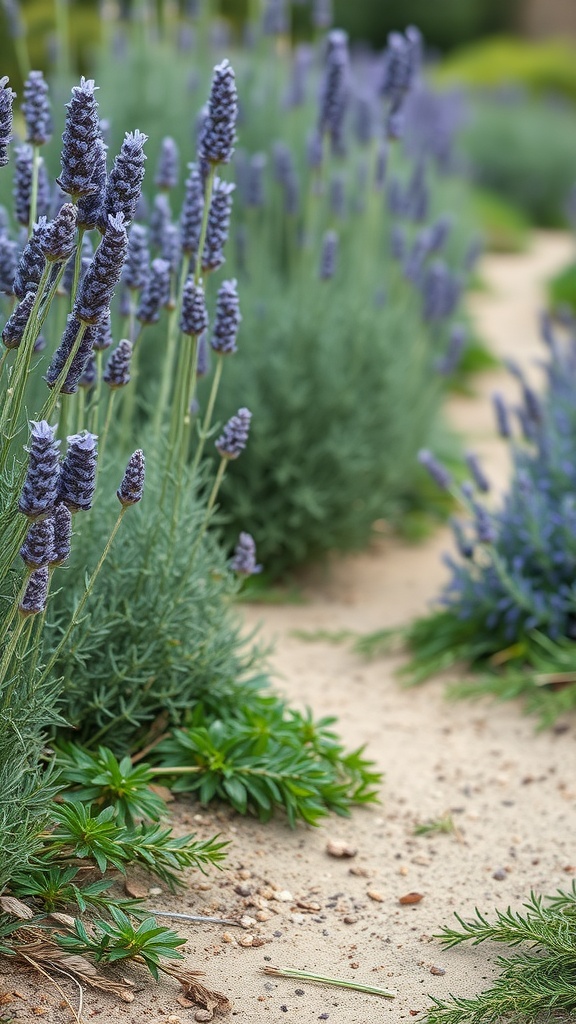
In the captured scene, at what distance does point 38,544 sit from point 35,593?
0.34 ft

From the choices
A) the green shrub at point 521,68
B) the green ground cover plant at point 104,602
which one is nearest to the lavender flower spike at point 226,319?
the green ground cover plant at point 104,602

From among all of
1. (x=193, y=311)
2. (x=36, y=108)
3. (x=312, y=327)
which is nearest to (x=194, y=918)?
(x=193, y=311)

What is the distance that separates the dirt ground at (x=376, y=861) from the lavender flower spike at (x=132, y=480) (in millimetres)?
874

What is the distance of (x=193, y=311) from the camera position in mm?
2285

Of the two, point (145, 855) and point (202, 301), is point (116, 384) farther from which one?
point (145, 855)

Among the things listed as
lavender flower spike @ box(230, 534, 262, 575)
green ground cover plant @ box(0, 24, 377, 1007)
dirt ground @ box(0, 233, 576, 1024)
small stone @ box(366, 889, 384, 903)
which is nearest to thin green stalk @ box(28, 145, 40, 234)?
green ground cover plant @ box(0, 24, 377, 1007)

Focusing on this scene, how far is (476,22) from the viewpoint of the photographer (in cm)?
2272

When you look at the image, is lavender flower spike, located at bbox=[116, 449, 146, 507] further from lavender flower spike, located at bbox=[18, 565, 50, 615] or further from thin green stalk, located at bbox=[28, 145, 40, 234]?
thin green stalk, located at bbox=[28, 145, 40, 234]

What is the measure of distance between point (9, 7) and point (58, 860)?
2.99 meters

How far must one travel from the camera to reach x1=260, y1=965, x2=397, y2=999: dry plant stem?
219 centimetres

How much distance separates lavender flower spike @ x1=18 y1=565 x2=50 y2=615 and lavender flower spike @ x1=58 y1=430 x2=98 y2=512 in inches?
4.3

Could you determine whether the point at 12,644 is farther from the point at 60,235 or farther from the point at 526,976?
the point at 526,976

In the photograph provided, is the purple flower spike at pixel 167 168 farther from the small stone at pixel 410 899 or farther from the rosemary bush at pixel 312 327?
the small stone at pixel 410 899

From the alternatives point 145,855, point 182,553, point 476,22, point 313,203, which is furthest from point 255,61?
point 476,22
